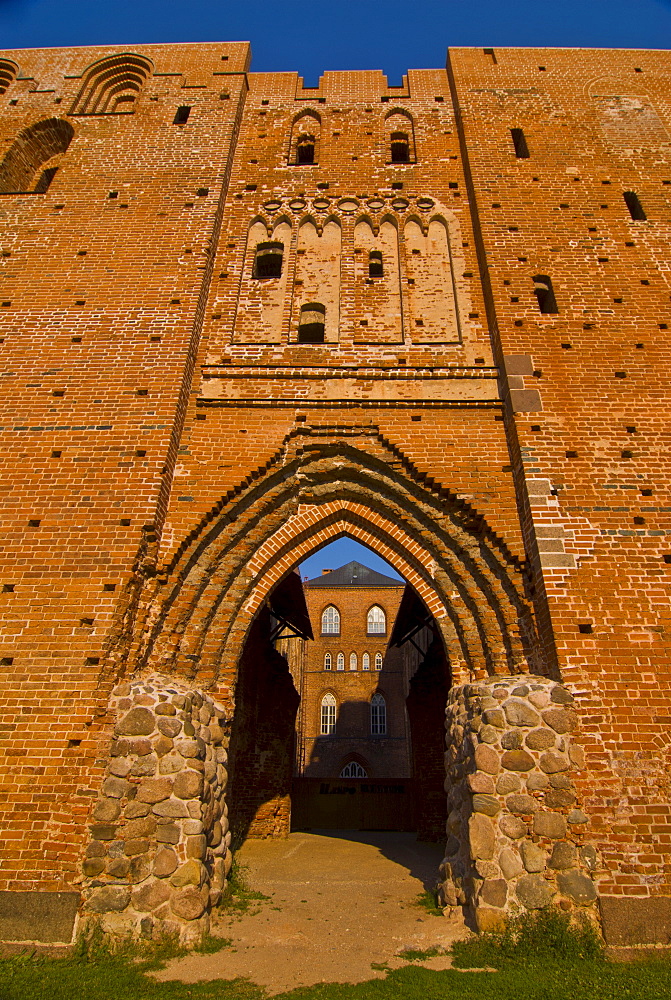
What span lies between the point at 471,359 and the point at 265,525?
3.63m

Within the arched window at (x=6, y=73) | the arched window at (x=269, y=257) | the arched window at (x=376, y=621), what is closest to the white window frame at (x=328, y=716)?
the arched window at (x=376, y=621)

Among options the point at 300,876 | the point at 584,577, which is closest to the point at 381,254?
the point at 584,577

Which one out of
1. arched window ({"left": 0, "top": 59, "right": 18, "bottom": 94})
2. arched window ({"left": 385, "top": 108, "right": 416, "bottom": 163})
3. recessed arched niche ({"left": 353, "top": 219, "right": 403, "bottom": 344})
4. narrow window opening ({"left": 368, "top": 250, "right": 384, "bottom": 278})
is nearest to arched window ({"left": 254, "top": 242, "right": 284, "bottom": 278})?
recessed arched niche ({"left": 353, "top": 219, "right": 403, "bottom": 344})

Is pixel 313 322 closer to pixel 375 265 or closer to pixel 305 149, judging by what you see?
pixel 375 265

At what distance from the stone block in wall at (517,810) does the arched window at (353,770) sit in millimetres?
22172

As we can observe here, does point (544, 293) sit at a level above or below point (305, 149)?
below

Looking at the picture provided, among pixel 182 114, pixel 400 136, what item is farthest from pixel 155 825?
pixel 182 114

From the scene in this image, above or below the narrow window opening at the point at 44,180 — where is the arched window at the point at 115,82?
above

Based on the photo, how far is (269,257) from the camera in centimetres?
970

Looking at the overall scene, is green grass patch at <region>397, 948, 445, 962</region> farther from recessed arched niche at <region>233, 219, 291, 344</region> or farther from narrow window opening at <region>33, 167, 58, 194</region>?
narrow window opening at <region>33, 167, 58, 194</region>

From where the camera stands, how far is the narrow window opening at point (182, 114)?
10.9 meters

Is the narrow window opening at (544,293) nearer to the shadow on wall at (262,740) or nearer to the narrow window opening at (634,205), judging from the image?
the narrow window opening at (634,205)

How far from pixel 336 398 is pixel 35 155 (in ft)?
27.4

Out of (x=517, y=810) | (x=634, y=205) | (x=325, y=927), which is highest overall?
(x=634, y=205)
